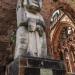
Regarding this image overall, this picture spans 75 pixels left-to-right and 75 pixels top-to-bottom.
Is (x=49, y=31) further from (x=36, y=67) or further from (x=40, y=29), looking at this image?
(x=36, y=67)

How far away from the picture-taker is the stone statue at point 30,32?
6.30 m

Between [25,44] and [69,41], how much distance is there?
10.9m

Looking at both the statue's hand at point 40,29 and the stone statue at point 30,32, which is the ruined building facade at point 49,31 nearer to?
the stone statue at point 30,32

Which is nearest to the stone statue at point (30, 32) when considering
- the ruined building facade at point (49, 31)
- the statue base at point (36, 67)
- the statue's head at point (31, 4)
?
the statue's head at point (31, 4)

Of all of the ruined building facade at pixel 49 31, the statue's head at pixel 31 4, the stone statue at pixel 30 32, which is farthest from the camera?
the ruined building facade at pixel 49 31

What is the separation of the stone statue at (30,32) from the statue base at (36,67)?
255 millimetres

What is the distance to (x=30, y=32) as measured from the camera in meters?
6.49

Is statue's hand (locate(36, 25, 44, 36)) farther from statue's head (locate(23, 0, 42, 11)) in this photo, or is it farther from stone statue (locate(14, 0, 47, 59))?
statue's head (locate(23, 0, 42, 11))

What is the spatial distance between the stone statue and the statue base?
255mm

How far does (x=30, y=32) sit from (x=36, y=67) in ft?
3.37

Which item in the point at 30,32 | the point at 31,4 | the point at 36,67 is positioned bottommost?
the point at 36,67

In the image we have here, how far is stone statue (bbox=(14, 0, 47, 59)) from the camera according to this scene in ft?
20.7

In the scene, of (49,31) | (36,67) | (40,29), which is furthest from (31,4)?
(49,31)

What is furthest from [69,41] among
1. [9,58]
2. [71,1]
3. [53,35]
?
[9,58]
